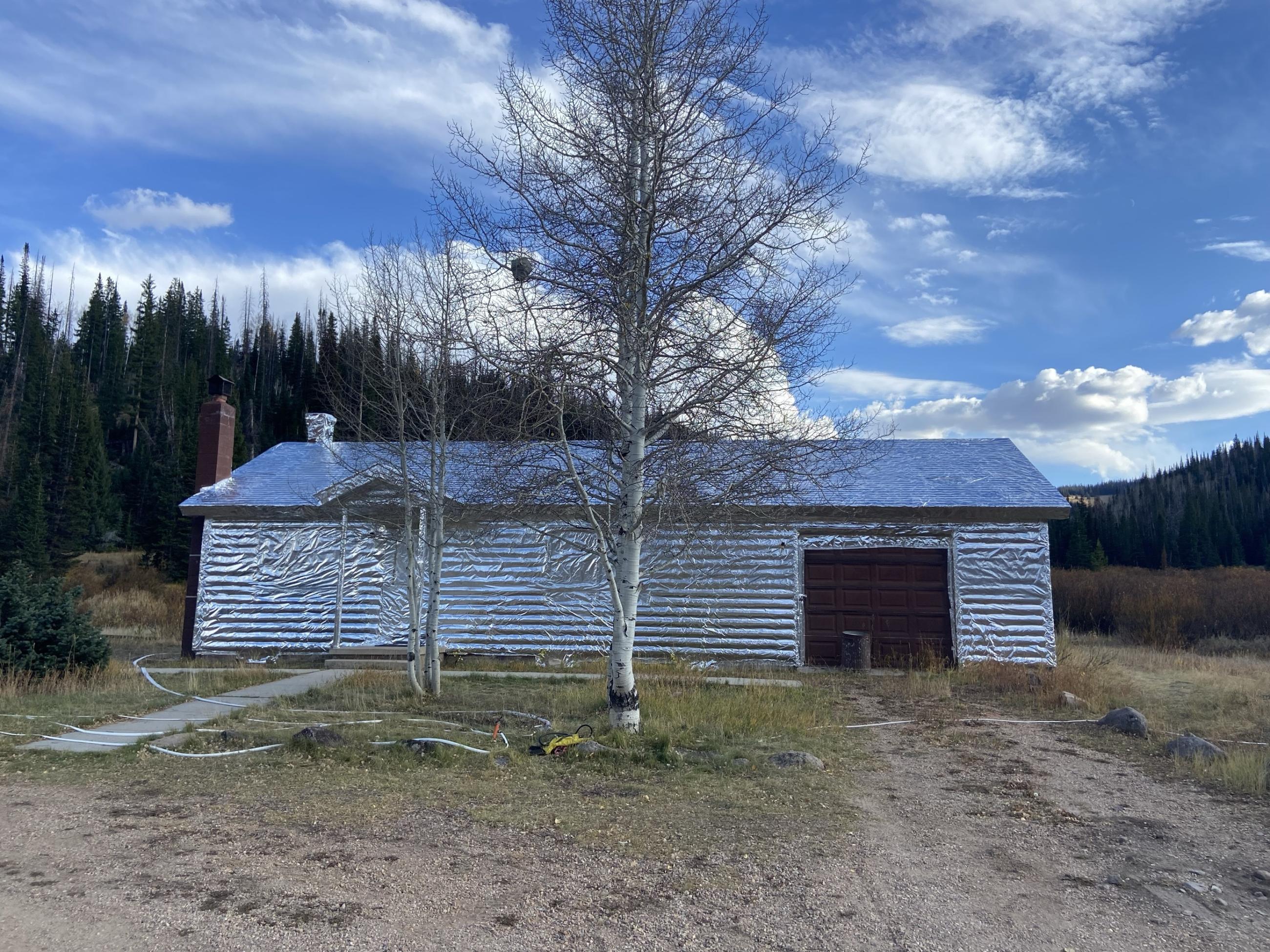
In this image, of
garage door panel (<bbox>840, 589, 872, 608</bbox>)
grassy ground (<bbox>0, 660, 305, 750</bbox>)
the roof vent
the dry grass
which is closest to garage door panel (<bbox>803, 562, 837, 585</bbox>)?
garage door panel (<bbox>840, 589, 872, 608</bbox>)

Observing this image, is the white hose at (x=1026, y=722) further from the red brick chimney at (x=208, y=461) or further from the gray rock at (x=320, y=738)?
the red brick chimney at (x=208, y=461)

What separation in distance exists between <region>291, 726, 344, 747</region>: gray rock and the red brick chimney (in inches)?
427

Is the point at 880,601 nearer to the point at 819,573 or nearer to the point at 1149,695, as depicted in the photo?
the point at 819,573

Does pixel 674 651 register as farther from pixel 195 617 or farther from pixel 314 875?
pixel 314 875

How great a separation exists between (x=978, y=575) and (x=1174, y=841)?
10.6m

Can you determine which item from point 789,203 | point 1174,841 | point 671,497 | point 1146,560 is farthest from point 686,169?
point 1146,560

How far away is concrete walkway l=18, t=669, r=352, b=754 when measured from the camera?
27.4 ft

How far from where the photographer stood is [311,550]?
1752 centimetres

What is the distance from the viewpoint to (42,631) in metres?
12.6

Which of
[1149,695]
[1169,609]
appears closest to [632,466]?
[1149,695]

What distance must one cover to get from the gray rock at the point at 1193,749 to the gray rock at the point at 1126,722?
951 mm

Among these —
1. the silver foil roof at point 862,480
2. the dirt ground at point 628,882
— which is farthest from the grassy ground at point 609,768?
the silver foil roof at point 862,480

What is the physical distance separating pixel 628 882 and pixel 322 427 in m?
18.1

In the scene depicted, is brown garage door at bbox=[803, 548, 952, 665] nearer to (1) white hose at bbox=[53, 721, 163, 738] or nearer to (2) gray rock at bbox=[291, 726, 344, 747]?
(2) gray rock at bbox=[291, 726, 344, 747]
